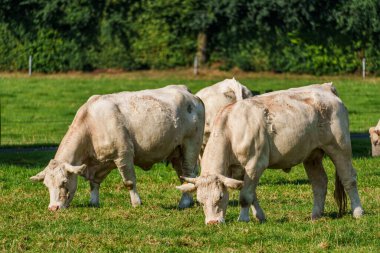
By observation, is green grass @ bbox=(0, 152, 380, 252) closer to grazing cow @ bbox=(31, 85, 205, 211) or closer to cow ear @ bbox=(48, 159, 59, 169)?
grazing cow @ bbox=(31, 85, 205, 211)

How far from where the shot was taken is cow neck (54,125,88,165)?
18.2 metres

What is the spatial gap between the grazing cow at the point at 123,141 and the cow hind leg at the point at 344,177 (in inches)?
111

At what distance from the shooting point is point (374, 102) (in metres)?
42.7

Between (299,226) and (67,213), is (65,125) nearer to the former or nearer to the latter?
(67,213)

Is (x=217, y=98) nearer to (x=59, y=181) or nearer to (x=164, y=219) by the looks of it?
(x=59, y=181)

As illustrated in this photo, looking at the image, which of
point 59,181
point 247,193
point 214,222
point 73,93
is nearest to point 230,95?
point 59,181

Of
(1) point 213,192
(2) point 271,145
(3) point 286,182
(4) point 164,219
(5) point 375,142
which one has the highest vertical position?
(2) point 271,145

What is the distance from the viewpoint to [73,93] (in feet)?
146

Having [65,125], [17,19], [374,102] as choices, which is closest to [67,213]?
[17,19]

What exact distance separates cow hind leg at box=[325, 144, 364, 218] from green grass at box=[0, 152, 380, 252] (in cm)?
Result: 21

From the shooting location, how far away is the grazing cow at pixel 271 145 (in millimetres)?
15414

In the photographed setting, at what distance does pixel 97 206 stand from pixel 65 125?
1887 cm

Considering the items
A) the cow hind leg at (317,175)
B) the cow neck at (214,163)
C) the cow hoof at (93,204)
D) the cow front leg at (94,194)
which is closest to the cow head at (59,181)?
the cow hoof at (93,204)

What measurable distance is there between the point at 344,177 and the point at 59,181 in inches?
176
